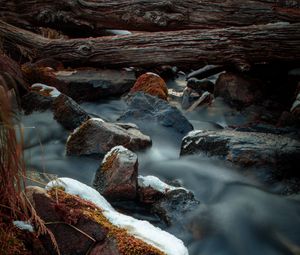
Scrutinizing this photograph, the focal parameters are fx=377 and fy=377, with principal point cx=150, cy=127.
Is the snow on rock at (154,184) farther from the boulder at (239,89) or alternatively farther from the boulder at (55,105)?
the boulder at (239,89)

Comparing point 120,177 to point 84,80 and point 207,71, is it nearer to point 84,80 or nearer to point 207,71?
point 84,80

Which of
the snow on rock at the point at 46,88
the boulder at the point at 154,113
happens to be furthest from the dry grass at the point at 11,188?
the snow on rock at the point at 46,88

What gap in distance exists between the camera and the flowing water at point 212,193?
308 centimetres

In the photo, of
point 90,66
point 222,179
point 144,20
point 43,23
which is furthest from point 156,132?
point 43,23

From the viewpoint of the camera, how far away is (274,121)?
227 inches

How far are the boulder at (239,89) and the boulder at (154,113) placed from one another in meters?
1.38

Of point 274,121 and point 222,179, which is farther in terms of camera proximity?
point 274,121

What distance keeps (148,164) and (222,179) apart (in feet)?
2.86

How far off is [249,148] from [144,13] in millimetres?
4531

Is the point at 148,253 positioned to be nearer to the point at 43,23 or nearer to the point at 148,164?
the point at 148,164

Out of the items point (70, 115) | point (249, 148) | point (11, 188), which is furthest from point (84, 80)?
point (11, 188)

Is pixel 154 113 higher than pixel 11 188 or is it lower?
lower

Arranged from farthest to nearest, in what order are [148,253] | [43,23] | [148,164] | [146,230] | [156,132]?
[43,23]
[156,132]
[148,164]
[146,230]
[148,253]

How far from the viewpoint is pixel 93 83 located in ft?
22.0
